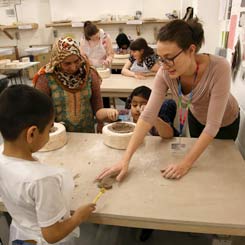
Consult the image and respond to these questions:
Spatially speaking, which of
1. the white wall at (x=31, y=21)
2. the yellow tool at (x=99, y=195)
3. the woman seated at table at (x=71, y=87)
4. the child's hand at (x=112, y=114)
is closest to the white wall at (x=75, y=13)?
the white wall at (x=31, y=21)

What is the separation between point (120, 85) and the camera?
2.59 meters

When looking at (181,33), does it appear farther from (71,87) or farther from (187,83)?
(71,87)

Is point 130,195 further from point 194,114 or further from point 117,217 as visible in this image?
point 194,114

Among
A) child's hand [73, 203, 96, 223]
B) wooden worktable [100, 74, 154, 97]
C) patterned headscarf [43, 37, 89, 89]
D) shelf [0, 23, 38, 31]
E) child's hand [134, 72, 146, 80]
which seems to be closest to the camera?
child's hand [73, 203, 96, 223]

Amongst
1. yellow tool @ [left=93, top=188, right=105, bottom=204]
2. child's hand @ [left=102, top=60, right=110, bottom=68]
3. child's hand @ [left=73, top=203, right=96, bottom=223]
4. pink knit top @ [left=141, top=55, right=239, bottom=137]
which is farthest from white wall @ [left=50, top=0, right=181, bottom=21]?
child's hand @ [left=73, top=203, right=96, bottom=223]

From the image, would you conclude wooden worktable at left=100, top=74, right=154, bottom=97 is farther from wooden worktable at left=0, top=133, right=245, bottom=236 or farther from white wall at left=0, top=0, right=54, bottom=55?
white wall at left=0, top=0, right=54, bottom=55

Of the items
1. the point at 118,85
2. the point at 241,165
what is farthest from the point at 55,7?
the point at 241,165

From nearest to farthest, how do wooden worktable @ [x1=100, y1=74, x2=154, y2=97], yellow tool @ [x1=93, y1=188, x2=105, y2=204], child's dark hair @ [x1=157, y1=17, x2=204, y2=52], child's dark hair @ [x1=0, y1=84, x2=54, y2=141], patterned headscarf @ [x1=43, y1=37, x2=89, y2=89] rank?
child's dark hair @ [x1=0, y1=84, x2=54, y2=141] < yellow tool @ [x1=93, y1=188, x2=105, y2=204] < child's dark hair @ [x1=157, y1=17, x2=204, y2=52] < patterned headscarf @ [x1=43, y1=37, x2=89, y2=89] < wooden worktable @ [x1=100, y1=74, x2=154, y2=97]

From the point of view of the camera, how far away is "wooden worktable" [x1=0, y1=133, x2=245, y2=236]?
2.84 ft

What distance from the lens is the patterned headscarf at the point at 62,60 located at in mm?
1486

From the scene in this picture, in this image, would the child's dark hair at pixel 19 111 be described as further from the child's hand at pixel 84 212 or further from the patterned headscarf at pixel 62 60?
the patterned headscarf at pixel 62 60

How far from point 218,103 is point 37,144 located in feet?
2.51

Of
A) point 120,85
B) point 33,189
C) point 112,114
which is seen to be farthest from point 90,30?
point 33,189

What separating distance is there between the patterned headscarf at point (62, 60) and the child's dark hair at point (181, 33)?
59cm
